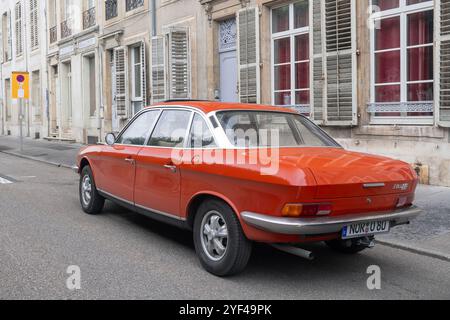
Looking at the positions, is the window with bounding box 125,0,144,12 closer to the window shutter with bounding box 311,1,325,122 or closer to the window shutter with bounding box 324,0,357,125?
the window shutter with bounding box 311,1,325,122

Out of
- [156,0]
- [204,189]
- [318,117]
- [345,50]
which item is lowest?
[204,189]

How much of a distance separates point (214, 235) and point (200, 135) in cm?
109

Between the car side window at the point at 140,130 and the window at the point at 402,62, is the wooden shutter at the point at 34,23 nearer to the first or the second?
the window at the point at 402,62

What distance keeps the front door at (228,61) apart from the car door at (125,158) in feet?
24.6

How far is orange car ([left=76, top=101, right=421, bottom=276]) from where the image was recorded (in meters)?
4.39

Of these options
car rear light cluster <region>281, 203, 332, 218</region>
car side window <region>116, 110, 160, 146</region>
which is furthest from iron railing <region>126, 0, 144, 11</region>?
car rear light cluster <region>281, 203, 332, 218</region>

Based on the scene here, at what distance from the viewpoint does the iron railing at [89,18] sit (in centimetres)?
2219

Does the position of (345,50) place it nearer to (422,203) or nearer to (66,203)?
(422,203)

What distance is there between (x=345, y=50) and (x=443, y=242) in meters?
5.48

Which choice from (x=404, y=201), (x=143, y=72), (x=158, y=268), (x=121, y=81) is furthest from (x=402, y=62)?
(x=121, y=81)

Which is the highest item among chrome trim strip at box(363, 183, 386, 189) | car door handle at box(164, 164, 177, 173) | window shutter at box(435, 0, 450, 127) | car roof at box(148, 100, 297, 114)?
window shutter at box(435, 0, 450, 127)

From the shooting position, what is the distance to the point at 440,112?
29.7 ft

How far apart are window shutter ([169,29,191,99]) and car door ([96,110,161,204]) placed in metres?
9.06
